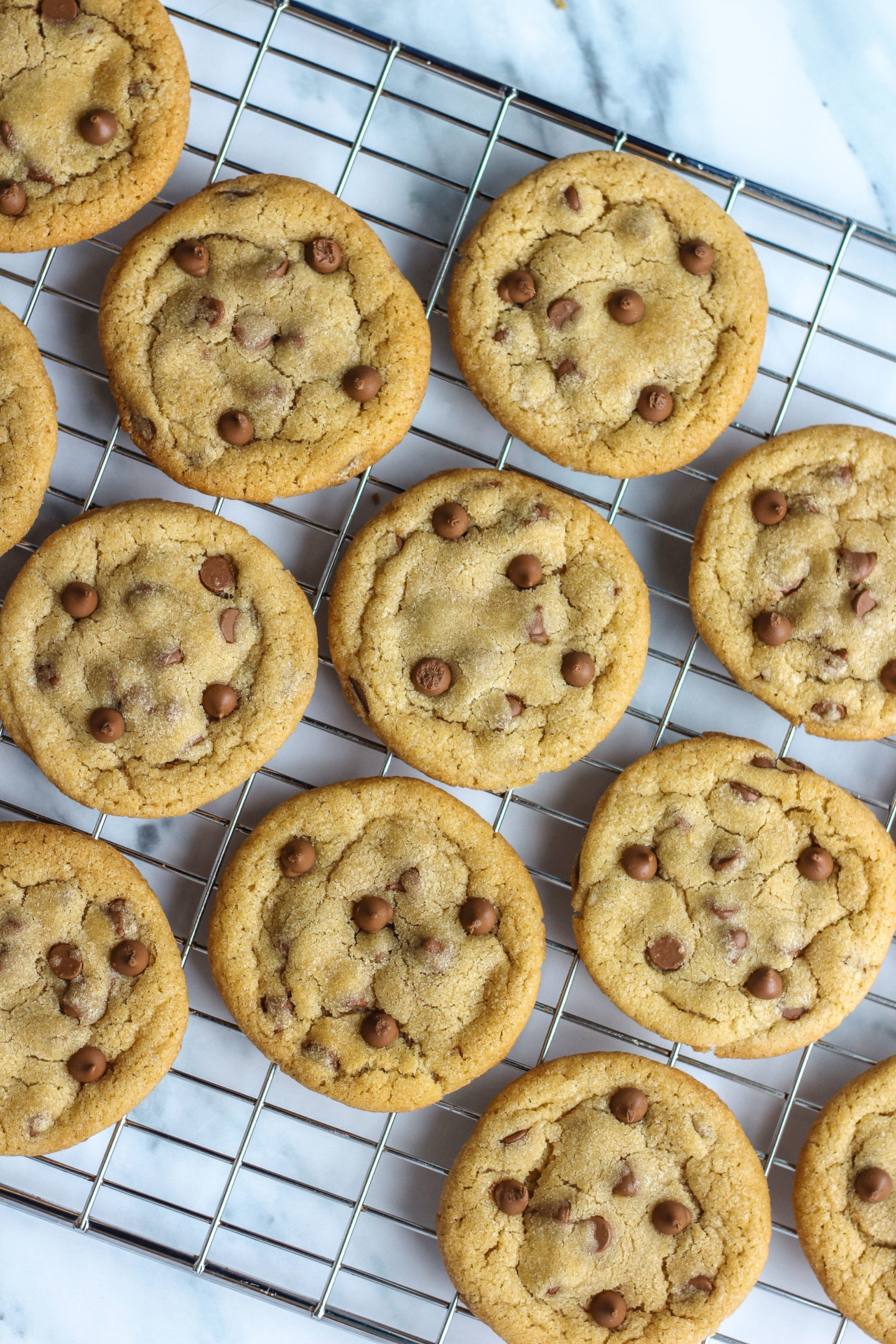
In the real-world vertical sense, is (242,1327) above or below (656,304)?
below

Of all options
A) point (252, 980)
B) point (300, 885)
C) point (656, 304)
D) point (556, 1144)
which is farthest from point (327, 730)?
point (656, 304)

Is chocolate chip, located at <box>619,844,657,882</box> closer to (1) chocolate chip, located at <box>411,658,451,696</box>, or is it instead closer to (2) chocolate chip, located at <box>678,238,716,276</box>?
(1) chocolate chip, located at <box>411,658,451,696</box>

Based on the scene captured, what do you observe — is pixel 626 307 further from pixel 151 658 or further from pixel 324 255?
pixel 151 658

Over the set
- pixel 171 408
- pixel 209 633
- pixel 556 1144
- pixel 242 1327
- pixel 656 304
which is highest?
pixel 656 304

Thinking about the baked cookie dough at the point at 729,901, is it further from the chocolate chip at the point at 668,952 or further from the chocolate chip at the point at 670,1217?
the chocolate chip at the point at 670,1217

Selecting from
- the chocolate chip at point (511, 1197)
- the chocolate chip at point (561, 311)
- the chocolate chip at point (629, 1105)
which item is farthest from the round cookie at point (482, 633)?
the chocolate chip at point (511, 1197)

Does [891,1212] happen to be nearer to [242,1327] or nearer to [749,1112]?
[749,1112]

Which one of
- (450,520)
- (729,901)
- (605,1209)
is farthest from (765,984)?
(450,520)
